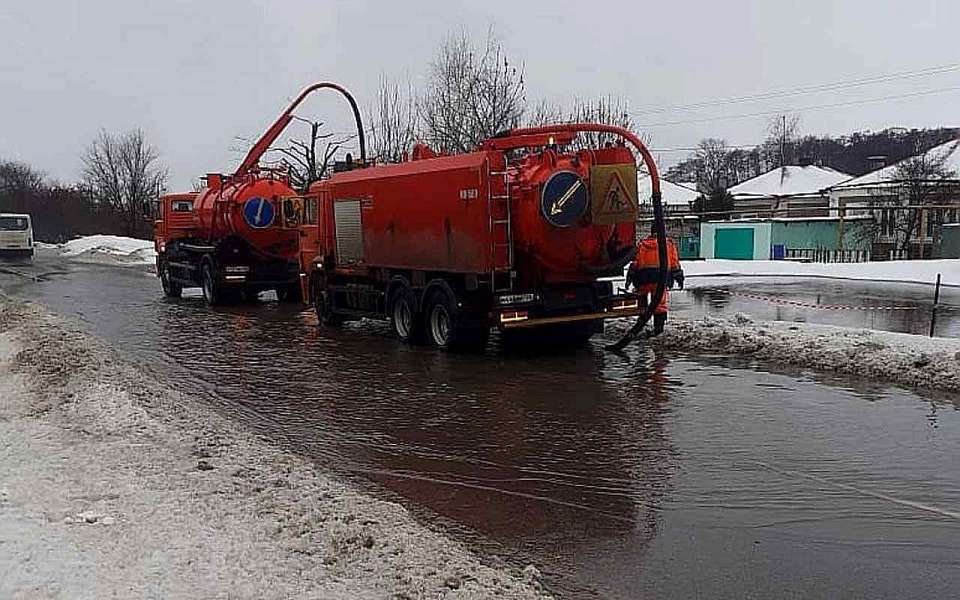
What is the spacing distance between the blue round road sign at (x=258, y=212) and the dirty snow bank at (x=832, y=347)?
1050 centimetres

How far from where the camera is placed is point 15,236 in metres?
47.1

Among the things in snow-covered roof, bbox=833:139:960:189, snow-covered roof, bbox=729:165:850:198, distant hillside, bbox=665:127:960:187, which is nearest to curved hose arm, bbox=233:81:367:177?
snow-covered roof, bbox=833:139:960:189

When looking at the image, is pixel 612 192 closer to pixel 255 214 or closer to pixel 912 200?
pixel 255 214

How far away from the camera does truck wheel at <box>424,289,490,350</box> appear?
1317 centimetres

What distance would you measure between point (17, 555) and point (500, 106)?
3010 centimetres

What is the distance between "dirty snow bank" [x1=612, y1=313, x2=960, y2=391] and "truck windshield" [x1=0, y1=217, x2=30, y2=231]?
42135 mm

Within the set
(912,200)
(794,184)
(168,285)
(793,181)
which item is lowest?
(168,285)

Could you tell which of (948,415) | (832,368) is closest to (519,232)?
(832,368)

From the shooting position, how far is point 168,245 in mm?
25609

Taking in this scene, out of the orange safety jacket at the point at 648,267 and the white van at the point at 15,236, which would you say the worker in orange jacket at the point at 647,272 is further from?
the white van at the point at 15,236

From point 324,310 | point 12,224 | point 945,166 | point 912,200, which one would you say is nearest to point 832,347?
point 324,310

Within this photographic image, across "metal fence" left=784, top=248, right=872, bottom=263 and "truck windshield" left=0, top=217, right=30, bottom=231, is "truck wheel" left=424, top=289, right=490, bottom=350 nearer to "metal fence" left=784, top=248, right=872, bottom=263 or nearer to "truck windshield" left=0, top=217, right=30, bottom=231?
"metal fence" left=784, top=248, right=872, bottom=263

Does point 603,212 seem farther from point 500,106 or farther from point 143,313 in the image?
point 500,106

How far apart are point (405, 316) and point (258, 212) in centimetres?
788
